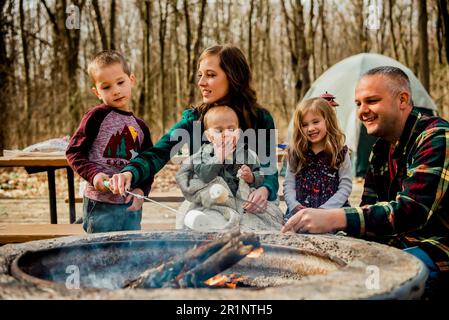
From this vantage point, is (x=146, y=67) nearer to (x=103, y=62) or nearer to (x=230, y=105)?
(x=103, y=62)

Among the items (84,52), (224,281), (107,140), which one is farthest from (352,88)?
(84,52)

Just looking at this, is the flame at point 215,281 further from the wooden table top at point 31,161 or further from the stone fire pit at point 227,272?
the wooden table top at point 31,161

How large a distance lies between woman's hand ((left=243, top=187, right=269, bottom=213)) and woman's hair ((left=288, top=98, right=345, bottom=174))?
2.51 ft

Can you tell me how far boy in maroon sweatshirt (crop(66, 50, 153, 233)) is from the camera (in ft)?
10.9

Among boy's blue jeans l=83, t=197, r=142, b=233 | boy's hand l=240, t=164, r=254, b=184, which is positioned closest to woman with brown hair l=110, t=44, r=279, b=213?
boy's hand l=240, t=164, r=254, b=184

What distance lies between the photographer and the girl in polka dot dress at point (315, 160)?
12.3ft

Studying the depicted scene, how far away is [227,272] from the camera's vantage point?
7.47 ft

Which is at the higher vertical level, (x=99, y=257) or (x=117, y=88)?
(x=117, y=88)

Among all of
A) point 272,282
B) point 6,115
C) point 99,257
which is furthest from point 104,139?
point 6,115

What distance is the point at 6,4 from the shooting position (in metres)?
14.2

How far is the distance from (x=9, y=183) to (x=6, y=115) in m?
3.94

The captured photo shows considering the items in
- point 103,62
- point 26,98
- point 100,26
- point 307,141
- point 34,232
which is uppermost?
point 100,26

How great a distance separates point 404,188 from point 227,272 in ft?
2.70
